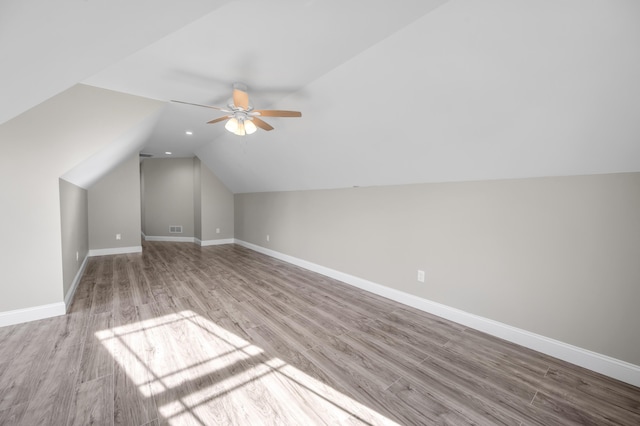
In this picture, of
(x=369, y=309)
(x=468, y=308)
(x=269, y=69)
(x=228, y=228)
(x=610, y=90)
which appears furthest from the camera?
(x=228, y=228)

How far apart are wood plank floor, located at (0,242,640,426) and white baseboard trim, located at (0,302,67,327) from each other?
0.09 m

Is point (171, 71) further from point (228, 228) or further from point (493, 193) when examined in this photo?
point (228, 228)

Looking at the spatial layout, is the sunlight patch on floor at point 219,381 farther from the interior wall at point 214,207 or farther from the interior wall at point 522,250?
the interior wall at point 214,207

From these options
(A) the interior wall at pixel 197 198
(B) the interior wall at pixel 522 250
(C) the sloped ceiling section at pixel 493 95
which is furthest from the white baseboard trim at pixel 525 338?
(A) the interior wall at pixel 197 198

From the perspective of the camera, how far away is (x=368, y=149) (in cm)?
293

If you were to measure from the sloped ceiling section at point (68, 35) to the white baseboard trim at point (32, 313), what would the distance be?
2317mm

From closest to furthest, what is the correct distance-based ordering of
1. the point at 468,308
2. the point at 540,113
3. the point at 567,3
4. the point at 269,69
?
1. the point at 567,3
2. the point at 540,113
3. the point at 269,69
4. the point at 468,308

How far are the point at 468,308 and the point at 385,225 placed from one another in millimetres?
1285

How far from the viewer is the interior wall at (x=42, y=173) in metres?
2.29

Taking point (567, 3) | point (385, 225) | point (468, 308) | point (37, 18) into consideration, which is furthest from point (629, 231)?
point (37, 18)

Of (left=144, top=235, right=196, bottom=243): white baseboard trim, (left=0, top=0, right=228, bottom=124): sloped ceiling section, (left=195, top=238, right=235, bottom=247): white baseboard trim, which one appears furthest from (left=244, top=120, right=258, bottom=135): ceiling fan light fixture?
(left=144, top=235, right=196, bottom=243): white baseboard trim

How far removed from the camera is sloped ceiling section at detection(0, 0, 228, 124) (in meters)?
0.80

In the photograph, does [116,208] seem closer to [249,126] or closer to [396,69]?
[249,126]

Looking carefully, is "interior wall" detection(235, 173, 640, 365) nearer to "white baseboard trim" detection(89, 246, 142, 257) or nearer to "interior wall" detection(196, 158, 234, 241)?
"interior wall" detection(196, 158, 234, 241)
